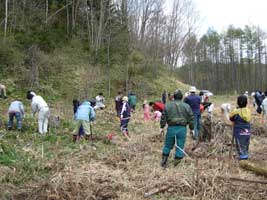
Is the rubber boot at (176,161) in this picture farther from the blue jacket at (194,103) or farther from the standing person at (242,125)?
the blue jacket at (194,103)

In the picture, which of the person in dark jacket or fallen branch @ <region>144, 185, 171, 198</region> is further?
the person in dark jacket

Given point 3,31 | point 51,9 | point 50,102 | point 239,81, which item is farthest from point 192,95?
point 239,81

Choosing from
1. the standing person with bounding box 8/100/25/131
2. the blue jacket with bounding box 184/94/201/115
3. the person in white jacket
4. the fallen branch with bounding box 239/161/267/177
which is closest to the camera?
the fallen branch with bounding box 239/161/267/177

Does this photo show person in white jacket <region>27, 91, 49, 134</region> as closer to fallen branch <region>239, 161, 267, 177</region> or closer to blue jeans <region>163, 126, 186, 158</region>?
blue jeans <region>163, 126, 186, 158</region>

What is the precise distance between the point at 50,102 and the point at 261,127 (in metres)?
13.0

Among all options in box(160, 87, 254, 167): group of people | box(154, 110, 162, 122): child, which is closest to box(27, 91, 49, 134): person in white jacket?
box(160, 87, 254, 167): group of people

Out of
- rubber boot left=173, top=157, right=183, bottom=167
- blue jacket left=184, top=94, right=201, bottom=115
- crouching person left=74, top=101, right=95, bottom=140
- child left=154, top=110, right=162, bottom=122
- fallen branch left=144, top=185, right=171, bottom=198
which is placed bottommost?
fallen branch left=144, top=185, right=171, bottom=198

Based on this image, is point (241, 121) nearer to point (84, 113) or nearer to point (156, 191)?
point (156, 191)

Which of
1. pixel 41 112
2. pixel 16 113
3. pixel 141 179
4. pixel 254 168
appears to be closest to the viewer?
pixel 141 179

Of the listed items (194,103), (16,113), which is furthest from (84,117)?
(194,103)

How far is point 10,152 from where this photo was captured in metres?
9.03

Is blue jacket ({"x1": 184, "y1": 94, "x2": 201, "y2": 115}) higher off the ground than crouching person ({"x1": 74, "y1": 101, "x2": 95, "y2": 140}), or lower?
higher

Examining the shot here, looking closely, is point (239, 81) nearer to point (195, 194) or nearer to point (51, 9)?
point (51, 9)

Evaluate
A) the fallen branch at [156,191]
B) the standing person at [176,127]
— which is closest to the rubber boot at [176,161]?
the standing person at [176,127]
